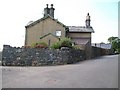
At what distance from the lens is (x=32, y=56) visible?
22.4 meters

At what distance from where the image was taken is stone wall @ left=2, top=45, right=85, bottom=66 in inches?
874

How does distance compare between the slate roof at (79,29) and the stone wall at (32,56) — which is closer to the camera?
the stone wall at (32,56)

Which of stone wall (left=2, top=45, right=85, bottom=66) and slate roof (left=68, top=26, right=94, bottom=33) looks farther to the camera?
slate roof (left=68, top=26, right=94, bottom=33)

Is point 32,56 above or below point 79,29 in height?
below

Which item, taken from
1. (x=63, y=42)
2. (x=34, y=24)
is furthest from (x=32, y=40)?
(x=63, y=42)

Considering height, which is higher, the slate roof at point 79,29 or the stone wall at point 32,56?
the slate roof at point 79,29

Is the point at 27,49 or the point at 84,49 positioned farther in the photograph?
the point at 84,49

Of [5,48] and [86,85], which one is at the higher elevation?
[5,48]

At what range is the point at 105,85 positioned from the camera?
1011 cm

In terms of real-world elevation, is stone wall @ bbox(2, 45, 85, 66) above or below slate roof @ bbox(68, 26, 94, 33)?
below

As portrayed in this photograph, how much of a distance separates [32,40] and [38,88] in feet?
117

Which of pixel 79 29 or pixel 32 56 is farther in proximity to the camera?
pixel 79 29

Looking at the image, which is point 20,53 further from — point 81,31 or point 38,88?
point 81,31

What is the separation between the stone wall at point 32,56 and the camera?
72.8 ft
